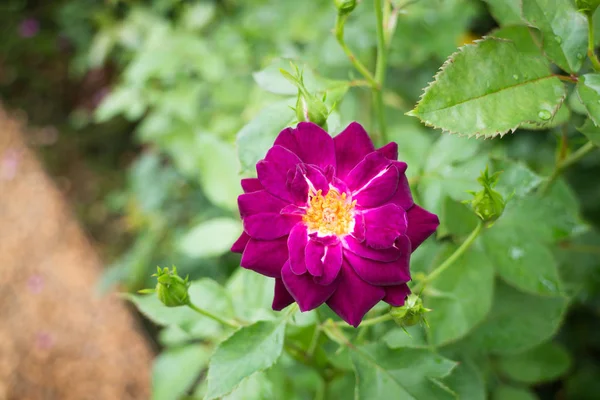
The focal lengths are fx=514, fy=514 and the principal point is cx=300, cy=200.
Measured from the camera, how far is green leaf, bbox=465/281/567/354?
765 mm

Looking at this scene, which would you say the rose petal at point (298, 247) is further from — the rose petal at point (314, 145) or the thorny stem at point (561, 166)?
the thorny stem at point (561, 166)

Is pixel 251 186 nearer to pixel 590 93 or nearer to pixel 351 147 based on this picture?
pixel 351 147

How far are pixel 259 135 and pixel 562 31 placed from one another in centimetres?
34

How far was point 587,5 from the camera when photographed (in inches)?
19.6

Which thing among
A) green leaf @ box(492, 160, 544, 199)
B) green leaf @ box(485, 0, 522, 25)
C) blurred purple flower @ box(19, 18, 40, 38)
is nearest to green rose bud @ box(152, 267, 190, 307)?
green leaf @ box(492, 160, 544, 199)

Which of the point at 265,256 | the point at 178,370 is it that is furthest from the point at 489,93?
the point at 178,370

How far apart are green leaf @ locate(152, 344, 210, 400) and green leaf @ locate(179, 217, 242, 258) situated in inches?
8.2

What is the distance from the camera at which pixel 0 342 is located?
7.31ft

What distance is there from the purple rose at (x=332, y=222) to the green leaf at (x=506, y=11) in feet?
0.87

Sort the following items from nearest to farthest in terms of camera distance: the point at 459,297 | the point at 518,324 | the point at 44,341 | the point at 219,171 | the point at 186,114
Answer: the point at 459,297 < the point at 518,324 < the point at 219,171 < the point at 186,114 < the point at 44,341

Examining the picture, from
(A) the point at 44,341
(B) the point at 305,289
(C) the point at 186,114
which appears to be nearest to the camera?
(B) the point at 305,289

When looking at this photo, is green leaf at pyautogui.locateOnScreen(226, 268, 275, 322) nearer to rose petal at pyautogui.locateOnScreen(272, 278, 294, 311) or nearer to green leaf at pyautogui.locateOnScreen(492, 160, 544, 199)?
rose petal at pyautogui.locateOnScreen(272, 278, 294, 311)

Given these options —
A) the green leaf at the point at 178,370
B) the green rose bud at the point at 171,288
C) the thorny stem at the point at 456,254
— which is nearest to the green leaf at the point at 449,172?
the thorny stem at the point at 456,254

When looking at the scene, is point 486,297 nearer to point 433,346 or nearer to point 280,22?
point 433,346
